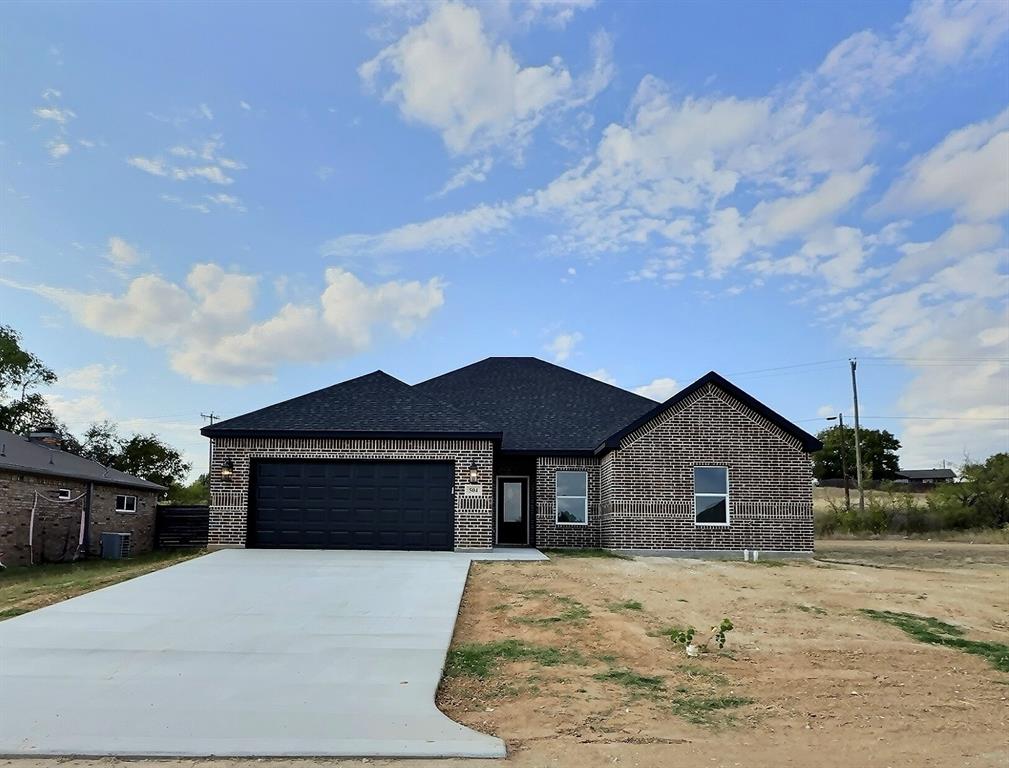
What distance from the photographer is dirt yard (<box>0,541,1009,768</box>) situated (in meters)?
5.63

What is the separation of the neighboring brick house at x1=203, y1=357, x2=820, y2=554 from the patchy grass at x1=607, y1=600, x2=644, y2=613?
23.4 ft

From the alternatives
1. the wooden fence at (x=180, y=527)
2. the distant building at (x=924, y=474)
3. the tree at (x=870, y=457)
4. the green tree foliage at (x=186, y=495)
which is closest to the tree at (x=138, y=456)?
the green tree foliage at (x=186, y=495)

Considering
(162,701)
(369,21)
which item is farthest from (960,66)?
(162,701)

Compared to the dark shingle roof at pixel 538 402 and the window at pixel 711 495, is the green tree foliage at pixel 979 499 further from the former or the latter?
the window at pixel 711 495

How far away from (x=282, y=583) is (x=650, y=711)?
26.3 ft

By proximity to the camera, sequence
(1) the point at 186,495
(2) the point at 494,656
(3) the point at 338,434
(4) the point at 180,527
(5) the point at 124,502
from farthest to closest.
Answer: (1) the point at 186,495 → (4) the point at 180,527 → (5) the point at 124,502 → (3) the point at 338,434 → (2) the point at 494,656

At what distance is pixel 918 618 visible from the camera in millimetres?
10766

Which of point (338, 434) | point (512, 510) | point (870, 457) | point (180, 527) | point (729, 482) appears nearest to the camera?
point (338, 434)

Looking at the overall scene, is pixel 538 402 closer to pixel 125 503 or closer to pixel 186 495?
pixel 125 503

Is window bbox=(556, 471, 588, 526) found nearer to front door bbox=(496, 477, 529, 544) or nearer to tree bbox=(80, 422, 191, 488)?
front door bbox=(496, 477, 529, 544)

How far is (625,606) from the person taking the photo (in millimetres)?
11008

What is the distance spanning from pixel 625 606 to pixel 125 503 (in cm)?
2146

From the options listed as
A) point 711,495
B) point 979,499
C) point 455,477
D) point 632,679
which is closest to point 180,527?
point 455,477

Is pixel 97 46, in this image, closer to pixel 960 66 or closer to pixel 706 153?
pixel 706 153
